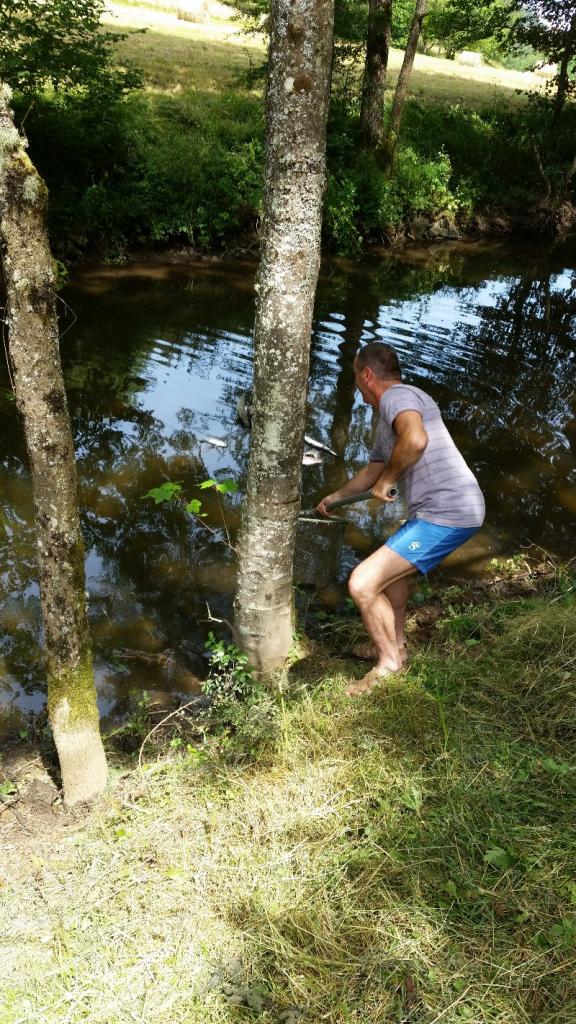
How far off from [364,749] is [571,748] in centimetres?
103

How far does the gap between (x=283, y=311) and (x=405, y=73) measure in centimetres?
1453

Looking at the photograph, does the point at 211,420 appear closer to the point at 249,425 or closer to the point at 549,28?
the point at 249,425

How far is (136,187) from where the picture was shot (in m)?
13.5

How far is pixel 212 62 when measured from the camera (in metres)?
21.9

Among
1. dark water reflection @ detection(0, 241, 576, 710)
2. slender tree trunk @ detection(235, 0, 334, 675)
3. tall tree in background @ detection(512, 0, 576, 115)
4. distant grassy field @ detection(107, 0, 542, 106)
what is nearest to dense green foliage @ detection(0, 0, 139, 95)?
dark water reflection @ detection(0, 241, 576, 710)

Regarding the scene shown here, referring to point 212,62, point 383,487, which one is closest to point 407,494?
point 383,487

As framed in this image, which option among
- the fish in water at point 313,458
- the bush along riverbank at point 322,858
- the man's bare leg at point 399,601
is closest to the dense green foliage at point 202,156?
the fish in water at point 313,458

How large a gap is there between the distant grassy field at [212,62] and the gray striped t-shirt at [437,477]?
610 inches

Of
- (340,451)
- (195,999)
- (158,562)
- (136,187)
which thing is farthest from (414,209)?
(195,999)

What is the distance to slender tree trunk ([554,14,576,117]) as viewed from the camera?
18922 mm

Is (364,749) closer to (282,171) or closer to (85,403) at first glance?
(282,171)

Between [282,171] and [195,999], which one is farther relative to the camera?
[282,171]

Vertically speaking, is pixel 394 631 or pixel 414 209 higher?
pixel 414 209

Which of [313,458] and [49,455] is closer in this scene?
[49,455]
